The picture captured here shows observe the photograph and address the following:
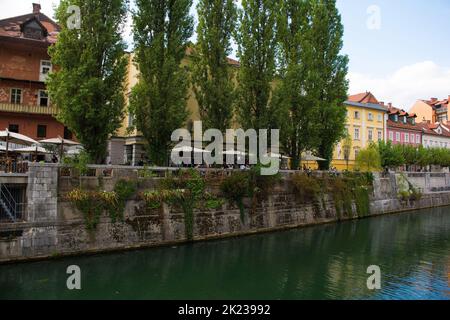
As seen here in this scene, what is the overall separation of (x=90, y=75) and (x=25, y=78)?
43.4 feet

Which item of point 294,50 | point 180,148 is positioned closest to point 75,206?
point 180,148

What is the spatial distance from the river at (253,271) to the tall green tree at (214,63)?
344 inches

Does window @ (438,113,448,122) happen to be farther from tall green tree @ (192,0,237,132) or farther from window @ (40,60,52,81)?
window @ (40,60,52,81)

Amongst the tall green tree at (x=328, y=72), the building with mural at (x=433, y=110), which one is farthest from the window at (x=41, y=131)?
the building with mural at (x=433, y=110)

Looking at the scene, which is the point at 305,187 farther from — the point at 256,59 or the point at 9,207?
the point at 9,207

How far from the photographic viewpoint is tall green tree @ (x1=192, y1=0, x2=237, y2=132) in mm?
25609

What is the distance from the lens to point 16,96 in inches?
1155

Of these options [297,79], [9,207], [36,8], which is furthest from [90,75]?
[36,8]

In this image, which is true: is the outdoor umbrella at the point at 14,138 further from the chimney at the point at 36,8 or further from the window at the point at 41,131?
the chimney at the point at 36,8

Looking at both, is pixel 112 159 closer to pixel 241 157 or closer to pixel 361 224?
pixel 241 157

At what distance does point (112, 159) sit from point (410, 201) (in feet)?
106
